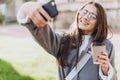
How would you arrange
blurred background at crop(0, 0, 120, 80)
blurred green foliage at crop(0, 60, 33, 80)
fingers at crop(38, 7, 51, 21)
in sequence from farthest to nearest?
blurred background at crop(0, 0, 120, 80), blurred green foliage at crop(0, 60, 33, 80), fingers at crop(38, 7, 51, 21)

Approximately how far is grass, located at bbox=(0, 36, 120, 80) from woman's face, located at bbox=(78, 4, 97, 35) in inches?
59.8

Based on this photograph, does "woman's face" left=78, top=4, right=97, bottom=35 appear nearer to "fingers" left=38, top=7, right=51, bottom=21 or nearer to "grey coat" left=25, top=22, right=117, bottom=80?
"grey coat" left=25, top=22, right=117, bottom=80

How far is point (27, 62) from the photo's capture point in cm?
446

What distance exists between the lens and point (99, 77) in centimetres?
174

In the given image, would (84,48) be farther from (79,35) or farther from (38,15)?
(38,15)

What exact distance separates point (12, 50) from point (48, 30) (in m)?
3.81

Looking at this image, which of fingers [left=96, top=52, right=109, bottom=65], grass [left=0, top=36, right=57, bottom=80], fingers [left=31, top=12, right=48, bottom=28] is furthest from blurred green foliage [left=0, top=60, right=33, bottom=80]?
fingers [left=31, top=12, right=48, bottom=28]

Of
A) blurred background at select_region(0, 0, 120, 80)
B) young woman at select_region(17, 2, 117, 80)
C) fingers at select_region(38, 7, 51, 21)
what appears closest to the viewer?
fingers at select_region(38, 7, 51, 21)

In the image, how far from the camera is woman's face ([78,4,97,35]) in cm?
175

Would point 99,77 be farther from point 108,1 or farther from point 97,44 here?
point 108,1

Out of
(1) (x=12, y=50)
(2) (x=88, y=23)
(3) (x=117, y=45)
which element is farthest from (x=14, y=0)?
(2) (x=88, y=23)

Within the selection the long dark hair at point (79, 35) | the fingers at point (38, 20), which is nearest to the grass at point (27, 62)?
the long dark hair at point (79, 35)

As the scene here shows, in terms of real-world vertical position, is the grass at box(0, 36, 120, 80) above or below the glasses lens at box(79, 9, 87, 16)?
below

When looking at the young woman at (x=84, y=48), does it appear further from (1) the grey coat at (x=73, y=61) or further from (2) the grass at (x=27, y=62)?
(2) the grass at (x=27, y=62)
